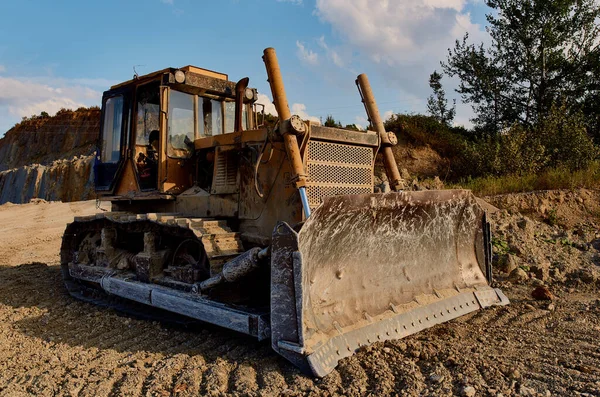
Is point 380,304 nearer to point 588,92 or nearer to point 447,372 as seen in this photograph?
point 447,372

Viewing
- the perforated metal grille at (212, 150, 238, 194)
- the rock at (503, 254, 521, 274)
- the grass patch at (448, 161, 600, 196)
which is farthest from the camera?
the grass patch at (448, 161, 600, 196)

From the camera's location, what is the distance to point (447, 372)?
11.7 feet

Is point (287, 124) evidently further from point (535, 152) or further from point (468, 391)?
point (535, 152)

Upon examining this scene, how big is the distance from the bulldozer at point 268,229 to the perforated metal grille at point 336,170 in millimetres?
13

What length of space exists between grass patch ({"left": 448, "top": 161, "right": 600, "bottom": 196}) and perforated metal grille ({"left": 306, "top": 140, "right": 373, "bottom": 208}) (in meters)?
6.74

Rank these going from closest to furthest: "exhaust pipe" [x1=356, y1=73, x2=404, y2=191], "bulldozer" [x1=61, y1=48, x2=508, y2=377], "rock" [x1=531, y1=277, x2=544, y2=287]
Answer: "bulldozer" [x1=61, y1=48, x2=508, y2=377] < "exhaust pipe" [x1=356, y1=73, x2=404, y2=191] < "rock" [x1=531, y1=277, x2=544, y2=287]

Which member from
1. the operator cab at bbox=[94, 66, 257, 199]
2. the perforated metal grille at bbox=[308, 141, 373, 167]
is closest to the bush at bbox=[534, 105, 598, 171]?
the perforated metal grille at bbox=[308, 141, 373, 167]

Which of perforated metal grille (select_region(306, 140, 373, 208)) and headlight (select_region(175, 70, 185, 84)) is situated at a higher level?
headlight (select_region(175, 70, 185, 84))

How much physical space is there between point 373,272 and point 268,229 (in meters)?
1.11

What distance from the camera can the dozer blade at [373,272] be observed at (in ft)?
12.3

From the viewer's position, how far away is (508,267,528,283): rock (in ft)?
22.0

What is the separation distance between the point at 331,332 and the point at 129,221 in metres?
2.84

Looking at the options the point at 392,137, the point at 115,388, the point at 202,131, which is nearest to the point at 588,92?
the point at 392,137

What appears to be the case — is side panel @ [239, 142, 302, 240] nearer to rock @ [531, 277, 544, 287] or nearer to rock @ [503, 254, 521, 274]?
rock @ [531, 277, 544, 287]
